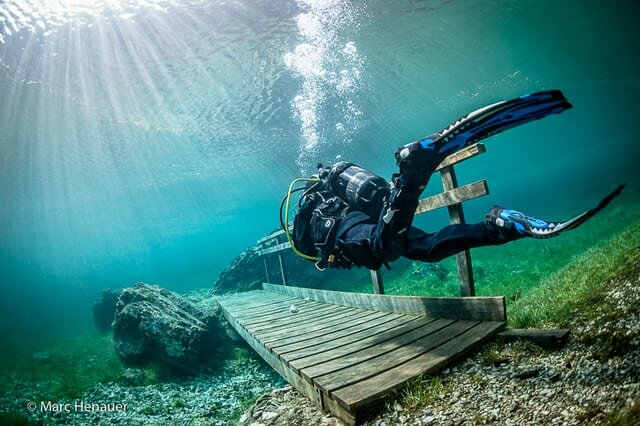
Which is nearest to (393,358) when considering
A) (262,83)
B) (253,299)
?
(253,299)

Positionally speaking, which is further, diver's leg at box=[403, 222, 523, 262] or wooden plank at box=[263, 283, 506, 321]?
wooden plank at box=[263, 283, 506, 321]

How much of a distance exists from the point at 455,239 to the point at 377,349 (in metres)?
1.62

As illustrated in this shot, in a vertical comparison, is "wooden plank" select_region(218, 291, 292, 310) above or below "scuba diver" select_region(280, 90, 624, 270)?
below

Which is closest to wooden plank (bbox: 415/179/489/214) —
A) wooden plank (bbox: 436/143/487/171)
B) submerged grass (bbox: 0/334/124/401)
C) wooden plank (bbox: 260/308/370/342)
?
wooden plank (bbox: 436/143/487/171)

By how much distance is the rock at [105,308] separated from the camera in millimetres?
17688

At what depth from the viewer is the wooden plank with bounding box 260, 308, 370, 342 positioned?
468 cm

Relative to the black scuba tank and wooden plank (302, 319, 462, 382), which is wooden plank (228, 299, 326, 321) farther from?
the black scuba tank

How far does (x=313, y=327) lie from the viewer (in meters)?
5.09

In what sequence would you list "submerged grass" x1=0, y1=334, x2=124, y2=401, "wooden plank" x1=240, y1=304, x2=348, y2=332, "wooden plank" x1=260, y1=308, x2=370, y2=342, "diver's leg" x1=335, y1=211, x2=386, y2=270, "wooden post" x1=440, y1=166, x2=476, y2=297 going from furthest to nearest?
"submerged grass" x1=0, y1=334, x2=124, y2=401
"wooden plank" x1=240, y1=304, x2=348, y2=332
"wooden plank" x1=260, y1=308, x2=370, y2=342
"wooden post" x1=440, y1=166, x2=476, y2=297
"diver's leg" x1=335, y1=211, x2=386, y2=270

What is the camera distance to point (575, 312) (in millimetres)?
2766

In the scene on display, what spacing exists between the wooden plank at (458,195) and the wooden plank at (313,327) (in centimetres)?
215

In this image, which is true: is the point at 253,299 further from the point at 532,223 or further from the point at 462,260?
the point at 532,223

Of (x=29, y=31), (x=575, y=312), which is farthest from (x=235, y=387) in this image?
(x=29, y=31)

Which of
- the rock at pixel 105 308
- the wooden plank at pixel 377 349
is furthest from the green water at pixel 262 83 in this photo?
the wooden plank at pixel 377 349
